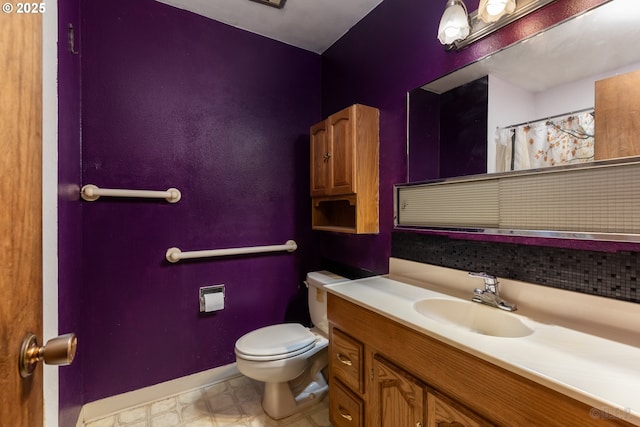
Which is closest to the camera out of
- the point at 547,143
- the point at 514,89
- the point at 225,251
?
the point at 547,143

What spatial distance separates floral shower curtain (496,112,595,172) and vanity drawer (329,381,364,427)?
3.86ft

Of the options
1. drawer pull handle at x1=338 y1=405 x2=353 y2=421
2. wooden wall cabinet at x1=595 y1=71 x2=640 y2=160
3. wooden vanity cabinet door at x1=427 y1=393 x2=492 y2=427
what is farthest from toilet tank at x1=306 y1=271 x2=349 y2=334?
wooden wall cabinet at x1=595 y1=71 x2=640 y2=160

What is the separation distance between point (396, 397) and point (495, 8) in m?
1.52

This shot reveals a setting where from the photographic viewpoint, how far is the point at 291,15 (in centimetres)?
180

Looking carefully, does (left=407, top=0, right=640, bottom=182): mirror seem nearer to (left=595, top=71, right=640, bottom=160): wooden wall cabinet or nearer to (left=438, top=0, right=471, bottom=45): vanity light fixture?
(left=595, top=71, right=640, bottom=160): wooden wall cabinet

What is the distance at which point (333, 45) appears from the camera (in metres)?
2.12

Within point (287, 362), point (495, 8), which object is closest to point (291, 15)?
point (495, 8)

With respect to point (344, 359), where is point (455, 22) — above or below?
above

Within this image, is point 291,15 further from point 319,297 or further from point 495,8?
point 319,297

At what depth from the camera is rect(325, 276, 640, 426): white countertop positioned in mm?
563

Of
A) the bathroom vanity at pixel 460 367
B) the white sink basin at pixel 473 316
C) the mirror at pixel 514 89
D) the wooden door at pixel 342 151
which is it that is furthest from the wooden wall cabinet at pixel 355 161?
the white sink basin at pixel 473 316

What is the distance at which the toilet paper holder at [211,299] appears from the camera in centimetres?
180

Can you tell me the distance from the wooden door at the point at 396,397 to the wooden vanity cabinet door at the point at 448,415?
3cm

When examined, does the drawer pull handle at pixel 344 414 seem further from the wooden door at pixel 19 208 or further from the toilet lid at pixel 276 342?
the wooden door at pixel 19 208
